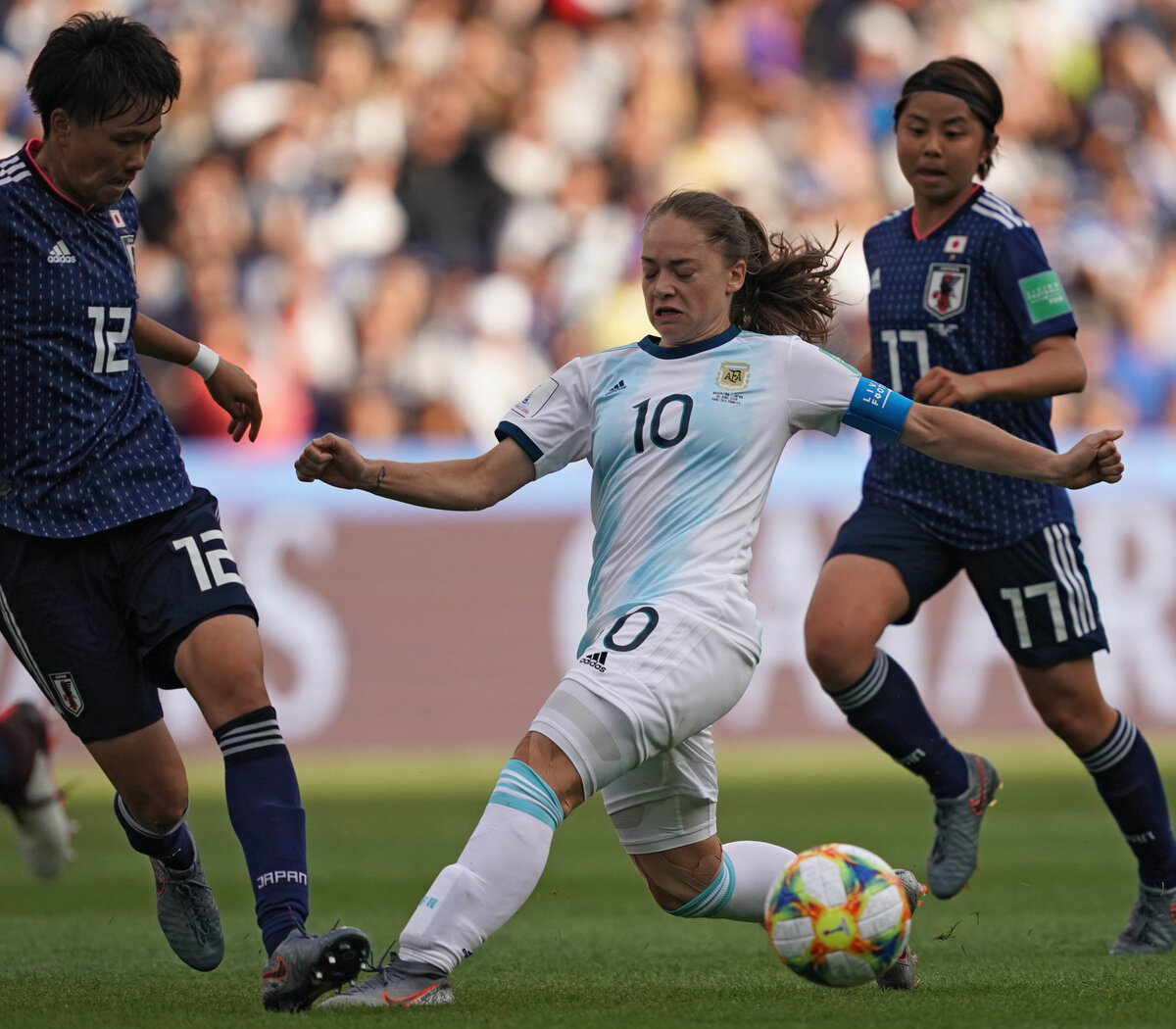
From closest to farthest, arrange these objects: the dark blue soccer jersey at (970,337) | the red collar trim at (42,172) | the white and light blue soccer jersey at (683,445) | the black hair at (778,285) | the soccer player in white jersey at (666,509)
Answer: the soccer player in white jersey at (666,509)
the white and light blue soccer jersey at (683,445)
the red collar trim at (42,172)
the black hair at (778,285)
the dark blue soccer jersey at (970,337)

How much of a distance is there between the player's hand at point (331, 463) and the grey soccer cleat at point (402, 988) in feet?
3.59

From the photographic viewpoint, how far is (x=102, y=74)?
14.9 feet

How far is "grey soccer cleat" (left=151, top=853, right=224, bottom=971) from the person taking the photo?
5070 millimetres

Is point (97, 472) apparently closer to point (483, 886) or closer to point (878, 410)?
point (483, 886)

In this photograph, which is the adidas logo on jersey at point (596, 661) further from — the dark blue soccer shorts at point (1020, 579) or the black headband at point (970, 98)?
the black headband at point (970, 98)

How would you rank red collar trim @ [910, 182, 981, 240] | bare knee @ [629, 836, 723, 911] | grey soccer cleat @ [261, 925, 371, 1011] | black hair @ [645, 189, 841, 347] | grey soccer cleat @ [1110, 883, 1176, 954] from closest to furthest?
1. grey soccer cleat @ [261, 925, 371, 1011]
2. bare knee @ [629, 836, 723, 911]
3. black hair @ [645, 189, 841, 347]
4. grey soccer cleat @ [1110, 883, 1176, 954]
5. red collar trim @ [910, 182, 981, 240]

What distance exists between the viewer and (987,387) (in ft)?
17.4

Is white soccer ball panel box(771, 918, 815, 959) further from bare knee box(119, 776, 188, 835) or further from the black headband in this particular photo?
the black headband

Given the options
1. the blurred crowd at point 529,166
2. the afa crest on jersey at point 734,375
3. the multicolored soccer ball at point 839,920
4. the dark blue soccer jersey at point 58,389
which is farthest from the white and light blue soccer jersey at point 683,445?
the blurred crowd at point 529,166

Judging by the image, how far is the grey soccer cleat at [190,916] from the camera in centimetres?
507

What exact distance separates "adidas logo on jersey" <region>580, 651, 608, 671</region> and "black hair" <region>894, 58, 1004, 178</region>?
7.97 feet

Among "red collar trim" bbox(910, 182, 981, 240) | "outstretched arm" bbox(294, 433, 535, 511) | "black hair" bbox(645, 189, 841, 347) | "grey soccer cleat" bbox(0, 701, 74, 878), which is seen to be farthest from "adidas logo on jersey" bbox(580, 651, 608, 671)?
"grey soccer cleat" bbox(0, 701, 74, 878)

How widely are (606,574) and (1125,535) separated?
308 inches

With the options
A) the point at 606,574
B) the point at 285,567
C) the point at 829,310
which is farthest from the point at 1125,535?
the point at 606,574
